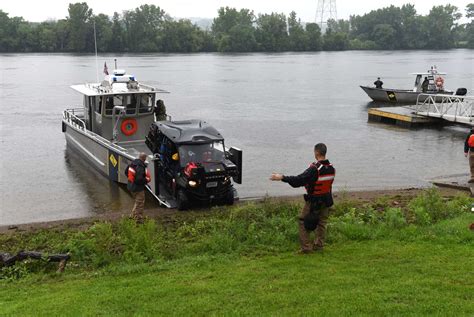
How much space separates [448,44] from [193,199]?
16846cm

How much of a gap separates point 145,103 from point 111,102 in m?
1.11

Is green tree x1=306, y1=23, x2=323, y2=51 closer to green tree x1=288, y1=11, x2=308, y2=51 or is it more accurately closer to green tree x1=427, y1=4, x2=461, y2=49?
green tree x1=288, y1=11, x2=308, y2=51

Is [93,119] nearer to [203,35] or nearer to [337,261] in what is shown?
[337,261]

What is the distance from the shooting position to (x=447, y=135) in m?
28.3

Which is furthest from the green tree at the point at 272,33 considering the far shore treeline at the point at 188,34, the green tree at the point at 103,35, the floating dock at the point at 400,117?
the floating dock at the point at 400,117

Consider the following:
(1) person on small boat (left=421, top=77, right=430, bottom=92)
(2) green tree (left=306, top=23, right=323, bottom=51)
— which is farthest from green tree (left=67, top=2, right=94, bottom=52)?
(1) person on small boat (left=421, top=77, right=430, bottom=92)

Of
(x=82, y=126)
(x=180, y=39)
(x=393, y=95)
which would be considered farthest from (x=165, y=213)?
(x=180, y=39)

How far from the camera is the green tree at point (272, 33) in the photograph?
138125 mm

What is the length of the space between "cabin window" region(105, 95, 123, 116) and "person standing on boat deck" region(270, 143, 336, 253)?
38.6 feet

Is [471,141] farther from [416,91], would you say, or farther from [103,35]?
[103,35]

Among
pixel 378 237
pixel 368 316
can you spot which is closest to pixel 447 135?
pixel 378 237

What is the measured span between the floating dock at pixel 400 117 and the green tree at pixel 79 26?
99497 millimetres

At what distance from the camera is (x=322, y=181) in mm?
8180

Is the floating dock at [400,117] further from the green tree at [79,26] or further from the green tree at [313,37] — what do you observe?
the green tree at [313,37]
